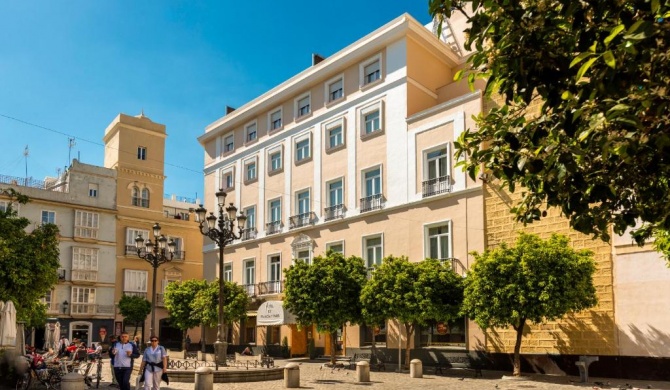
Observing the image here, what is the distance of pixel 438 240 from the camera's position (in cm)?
2756

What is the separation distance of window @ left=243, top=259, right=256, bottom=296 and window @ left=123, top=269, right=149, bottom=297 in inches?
559

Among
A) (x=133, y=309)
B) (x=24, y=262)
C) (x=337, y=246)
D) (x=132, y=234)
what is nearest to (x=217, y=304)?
(x=337, y=246)

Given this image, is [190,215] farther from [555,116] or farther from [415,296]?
[555,116]

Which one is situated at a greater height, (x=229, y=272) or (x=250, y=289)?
(x=229, y=272)

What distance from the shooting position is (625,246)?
2188 cm

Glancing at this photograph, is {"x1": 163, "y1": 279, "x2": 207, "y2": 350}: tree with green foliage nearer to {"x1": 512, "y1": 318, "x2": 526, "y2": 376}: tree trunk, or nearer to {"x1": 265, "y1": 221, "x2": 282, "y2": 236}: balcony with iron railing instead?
{"x1": 265, "y1": 221, "x2": 282, "y2": 236}: balcony with iron railing

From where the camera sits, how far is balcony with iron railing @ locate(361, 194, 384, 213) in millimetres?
30156

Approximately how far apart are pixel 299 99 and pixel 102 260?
69.7 ft

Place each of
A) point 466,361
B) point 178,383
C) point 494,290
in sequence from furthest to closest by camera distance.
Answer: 1. point 466,361
2. point 494,290
3. point 178,383

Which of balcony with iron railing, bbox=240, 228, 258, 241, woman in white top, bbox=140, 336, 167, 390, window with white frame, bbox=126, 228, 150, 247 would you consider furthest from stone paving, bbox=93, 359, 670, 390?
window with white frame, bbox=126, 228, 150, 247

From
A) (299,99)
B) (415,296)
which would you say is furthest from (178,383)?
(299,99)

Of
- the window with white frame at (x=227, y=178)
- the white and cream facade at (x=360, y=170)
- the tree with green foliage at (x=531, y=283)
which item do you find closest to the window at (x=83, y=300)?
the white and cream facade at (x=360, y=170)

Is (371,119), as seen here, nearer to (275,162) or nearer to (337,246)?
(337,246)

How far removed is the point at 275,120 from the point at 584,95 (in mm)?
33589
